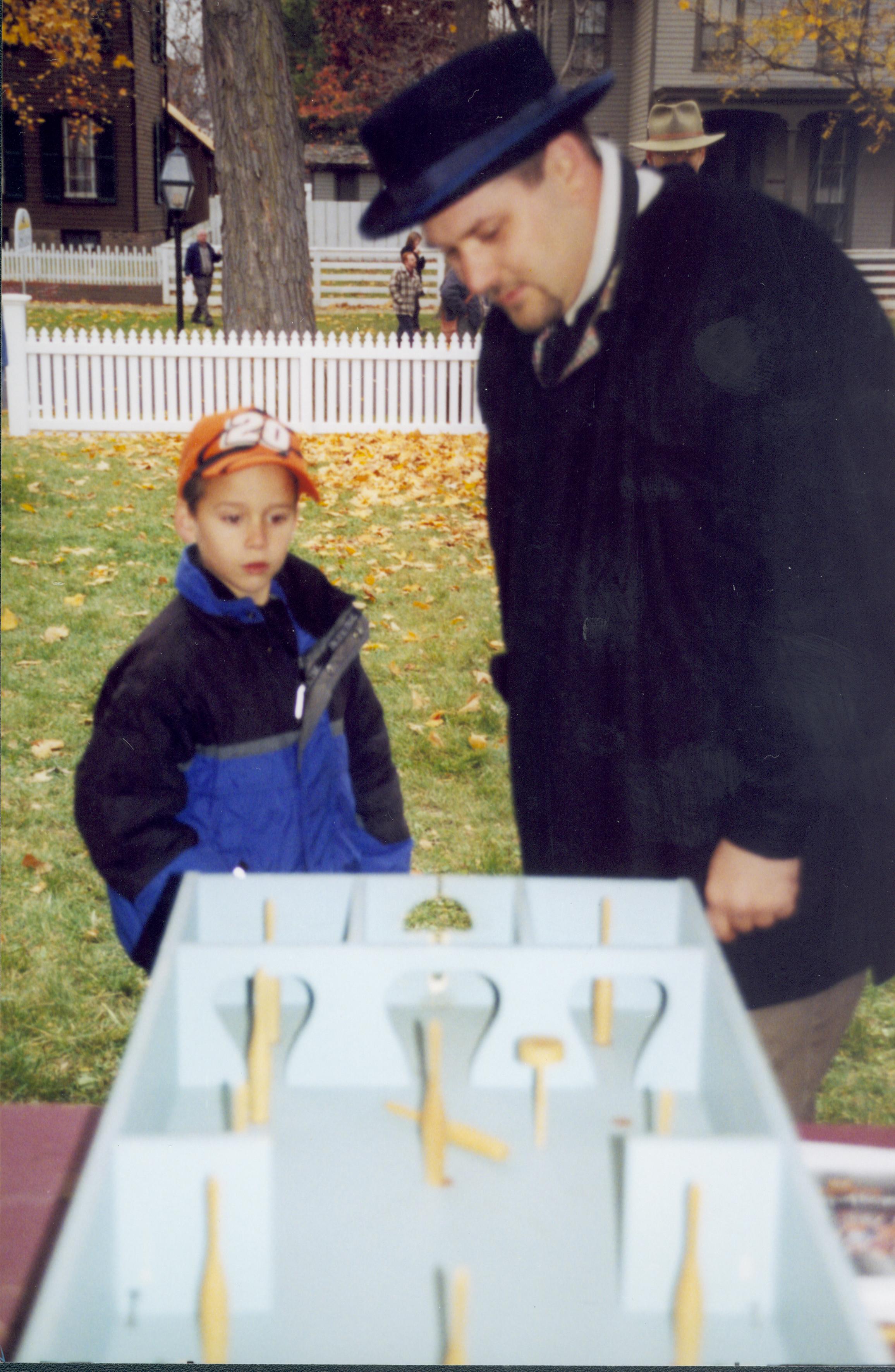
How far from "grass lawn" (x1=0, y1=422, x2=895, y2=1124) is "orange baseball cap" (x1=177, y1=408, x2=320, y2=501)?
4.24 ft

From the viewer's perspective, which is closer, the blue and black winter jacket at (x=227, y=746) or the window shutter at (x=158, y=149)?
the blue and black winter jacket at (x=227, y=746)

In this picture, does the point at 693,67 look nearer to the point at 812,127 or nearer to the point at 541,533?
the point at 812,127

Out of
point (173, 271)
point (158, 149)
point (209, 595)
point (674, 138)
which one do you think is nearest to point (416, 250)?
point (158, 149)

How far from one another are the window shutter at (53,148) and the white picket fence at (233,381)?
587 mm

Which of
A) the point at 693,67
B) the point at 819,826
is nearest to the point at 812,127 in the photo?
the point at 693,67

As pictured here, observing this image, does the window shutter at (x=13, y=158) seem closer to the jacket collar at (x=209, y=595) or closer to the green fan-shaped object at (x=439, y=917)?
the jacket collar at (x=209, y=595)

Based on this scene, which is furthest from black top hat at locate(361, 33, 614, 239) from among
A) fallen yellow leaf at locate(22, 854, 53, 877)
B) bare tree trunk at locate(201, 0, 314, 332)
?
fallen yellow leaf at locate(22, 854, 53, 877)

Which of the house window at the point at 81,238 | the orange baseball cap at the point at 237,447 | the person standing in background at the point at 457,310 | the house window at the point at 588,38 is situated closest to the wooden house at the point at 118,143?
the house window at the point at 81,238

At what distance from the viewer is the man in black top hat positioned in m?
1.07

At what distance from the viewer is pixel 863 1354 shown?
21.7 inches

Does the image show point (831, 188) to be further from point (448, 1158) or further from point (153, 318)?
point (153, 318)

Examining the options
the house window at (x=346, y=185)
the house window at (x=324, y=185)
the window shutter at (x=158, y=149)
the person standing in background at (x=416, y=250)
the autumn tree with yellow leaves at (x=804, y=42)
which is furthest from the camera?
the window shutter at (x=158, y=149)

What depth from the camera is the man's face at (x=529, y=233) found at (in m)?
1.09

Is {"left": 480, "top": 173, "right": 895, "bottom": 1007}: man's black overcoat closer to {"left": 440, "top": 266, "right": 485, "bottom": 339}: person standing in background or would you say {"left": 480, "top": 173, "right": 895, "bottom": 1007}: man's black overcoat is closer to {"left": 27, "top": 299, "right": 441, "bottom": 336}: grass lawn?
{"left": 440, "top": 266, "right": 485, "bottom": 339}: person standing in background
